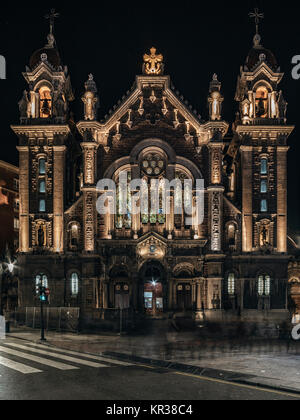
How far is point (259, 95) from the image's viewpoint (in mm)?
51281

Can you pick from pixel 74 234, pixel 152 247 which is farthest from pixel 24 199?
pixel 152 247

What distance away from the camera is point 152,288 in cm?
4891

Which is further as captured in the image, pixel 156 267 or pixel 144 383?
pixel 156 267

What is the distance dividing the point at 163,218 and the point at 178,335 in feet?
56.3

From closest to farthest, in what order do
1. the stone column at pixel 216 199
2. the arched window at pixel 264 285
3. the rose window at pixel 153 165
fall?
the stone column at pixel 216 199
the arched window at pixel 264 285
the rose window at pixel 153 165

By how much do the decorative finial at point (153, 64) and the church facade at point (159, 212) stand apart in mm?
105

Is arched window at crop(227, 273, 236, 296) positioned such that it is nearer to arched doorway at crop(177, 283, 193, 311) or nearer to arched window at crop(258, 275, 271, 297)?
arched window at crop(258, 275, 271, 297)

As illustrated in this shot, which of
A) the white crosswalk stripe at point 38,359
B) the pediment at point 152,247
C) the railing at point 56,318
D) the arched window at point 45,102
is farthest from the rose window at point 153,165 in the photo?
the white crosswalk stripe at point 38,359

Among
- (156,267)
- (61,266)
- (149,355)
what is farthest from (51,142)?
(149,355)

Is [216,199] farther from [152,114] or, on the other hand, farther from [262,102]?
[262,102]

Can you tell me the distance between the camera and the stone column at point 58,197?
162 feet

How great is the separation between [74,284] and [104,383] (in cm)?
3366

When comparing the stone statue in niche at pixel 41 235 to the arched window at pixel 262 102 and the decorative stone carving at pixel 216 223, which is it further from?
the arched window at pixel 262 102

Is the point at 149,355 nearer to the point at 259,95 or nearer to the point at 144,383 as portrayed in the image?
the point at 144,383
